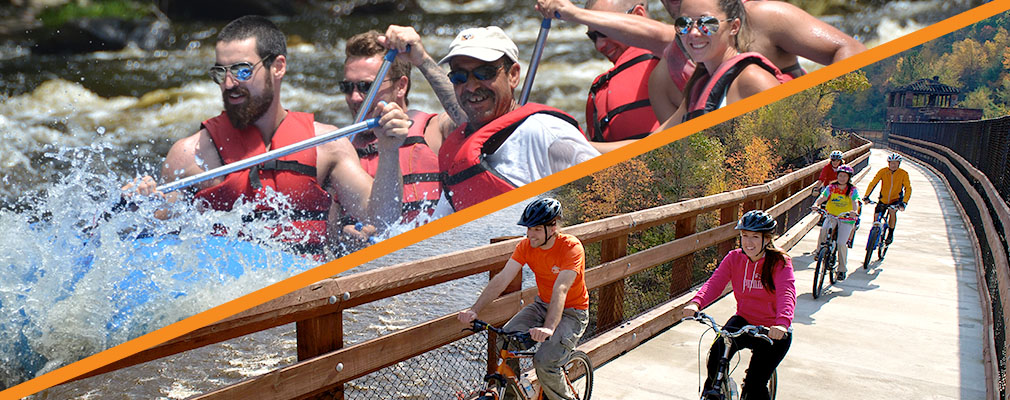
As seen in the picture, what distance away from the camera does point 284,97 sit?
10.9 ft

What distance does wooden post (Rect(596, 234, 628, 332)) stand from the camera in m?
5.65

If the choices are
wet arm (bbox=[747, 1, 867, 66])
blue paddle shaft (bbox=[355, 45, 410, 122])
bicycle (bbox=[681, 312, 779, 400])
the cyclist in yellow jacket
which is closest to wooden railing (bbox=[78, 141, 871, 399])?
blue paddle shaft (bbox=[355, 45, 410, 122])

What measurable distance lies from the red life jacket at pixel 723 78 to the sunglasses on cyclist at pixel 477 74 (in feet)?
3.19

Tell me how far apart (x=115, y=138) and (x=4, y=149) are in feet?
1.35

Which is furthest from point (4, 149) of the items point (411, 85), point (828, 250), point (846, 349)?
point (828, 250)

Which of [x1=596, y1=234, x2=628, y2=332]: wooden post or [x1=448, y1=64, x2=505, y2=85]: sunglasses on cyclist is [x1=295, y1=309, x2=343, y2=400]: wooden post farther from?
[x1=596, y1=234, x2=628, y2=332]: wooden post

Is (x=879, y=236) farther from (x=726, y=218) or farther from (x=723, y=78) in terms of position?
(x=723, y=78)

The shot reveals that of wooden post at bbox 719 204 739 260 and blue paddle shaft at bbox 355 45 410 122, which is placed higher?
blue paddle shaft at bbox 355 45 410 122

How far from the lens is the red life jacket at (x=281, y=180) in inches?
128

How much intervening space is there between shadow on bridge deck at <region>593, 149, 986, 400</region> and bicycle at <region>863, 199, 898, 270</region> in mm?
138

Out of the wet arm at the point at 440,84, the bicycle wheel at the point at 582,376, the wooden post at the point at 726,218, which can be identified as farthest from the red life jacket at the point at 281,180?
the wooden post at the point at 726,218

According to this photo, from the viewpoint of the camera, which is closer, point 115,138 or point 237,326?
point 237,326

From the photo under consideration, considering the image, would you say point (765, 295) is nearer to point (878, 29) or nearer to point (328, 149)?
point (878, 29)

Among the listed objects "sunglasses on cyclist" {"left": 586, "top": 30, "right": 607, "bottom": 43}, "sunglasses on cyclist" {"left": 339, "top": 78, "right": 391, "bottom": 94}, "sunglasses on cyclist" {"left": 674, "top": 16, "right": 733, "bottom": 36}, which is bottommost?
"sunglasses on cyclist" {"left": 339, "top": 78, "right": 391, "bottom": 94}
